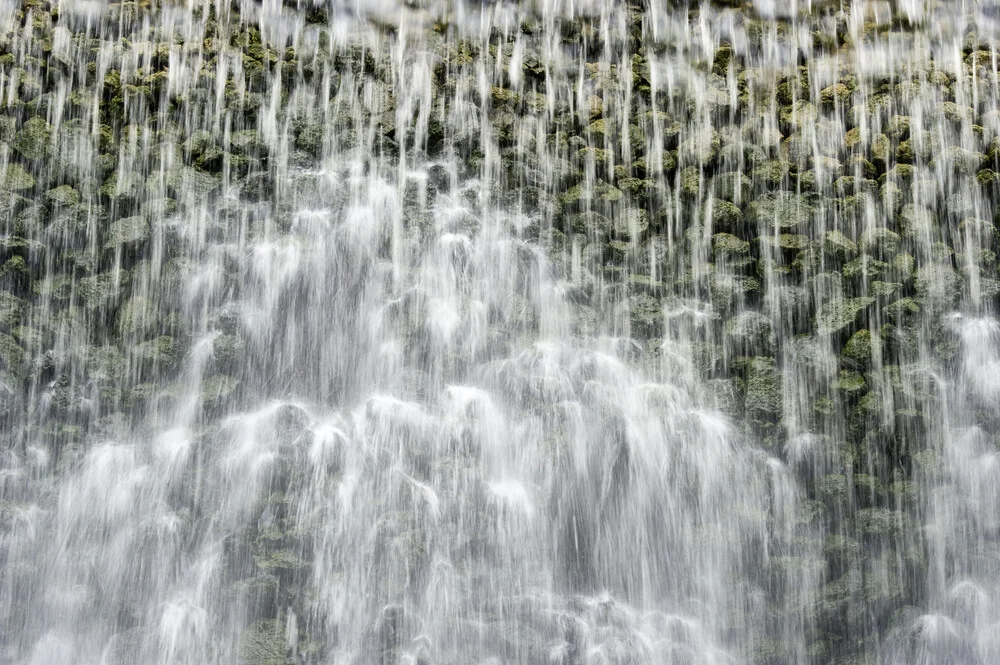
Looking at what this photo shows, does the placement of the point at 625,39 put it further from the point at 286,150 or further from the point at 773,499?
the point at 773,499

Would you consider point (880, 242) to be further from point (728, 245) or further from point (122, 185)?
point (122, 185)

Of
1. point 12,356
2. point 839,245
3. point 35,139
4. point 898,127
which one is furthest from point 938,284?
point 35,139

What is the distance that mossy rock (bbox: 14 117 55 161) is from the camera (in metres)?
5.96

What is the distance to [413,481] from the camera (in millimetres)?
5285

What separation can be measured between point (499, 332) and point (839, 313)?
223cm

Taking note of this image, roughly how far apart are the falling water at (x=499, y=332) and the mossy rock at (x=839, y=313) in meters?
0.02

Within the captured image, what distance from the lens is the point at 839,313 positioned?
5.70 meters

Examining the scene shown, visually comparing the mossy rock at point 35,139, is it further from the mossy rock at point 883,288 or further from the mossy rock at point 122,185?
the mossy rock at point 883,288

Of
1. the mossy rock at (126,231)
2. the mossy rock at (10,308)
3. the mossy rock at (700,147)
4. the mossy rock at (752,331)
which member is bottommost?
the mossy rock at (752,331)

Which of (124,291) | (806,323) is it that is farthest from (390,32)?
(806,323)

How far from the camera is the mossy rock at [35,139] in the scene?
5961mm

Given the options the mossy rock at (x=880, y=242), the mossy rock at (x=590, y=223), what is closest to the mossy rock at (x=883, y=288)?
the mossy rock at (x=880, y=242)

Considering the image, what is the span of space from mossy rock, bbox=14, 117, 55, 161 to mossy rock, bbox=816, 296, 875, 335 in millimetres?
5341

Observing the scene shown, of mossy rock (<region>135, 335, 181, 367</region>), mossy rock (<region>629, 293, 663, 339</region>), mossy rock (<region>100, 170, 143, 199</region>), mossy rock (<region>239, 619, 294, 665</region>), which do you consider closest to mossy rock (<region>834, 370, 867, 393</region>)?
mossy rock (<region>629, 293, 663, 339</region>)
